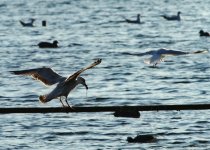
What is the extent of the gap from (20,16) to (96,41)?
1260 inches

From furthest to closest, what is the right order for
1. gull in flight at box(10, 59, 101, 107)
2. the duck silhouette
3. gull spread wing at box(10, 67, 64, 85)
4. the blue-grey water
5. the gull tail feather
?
the duck silhouette < the blue-grey water < gull spread wing at box(10, 67, 64, 85) < gull in flight at box(10, 59, 101, 107) < the gull tail feather

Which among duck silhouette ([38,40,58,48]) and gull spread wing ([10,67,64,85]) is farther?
duck silhouette ([38,40,58,48])

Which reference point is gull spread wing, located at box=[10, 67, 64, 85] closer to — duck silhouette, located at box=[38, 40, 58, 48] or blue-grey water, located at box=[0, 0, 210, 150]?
blue-grey water, located at box=[0, 0, 210, 150]

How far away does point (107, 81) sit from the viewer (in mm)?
45344

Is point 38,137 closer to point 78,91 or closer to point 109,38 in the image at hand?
point 78,91

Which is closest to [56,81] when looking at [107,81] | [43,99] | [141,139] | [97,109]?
[43,99]

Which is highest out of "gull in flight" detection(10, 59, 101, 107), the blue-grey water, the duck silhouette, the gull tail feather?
"gull in flight" detection(10, 59, 101, 107)

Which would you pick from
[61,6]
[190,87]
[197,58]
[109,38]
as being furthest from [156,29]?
[61,6]

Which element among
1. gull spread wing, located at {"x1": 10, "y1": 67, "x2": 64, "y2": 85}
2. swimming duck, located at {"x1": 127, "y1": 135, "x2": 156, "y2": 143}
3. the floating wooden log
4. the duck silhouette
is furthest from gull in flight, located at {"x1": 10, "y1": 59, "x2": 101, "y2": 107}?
the duck silhouette

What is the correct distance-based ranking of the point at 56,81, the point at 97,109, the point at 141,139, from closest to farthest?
the point at 97,109, the point at 56,81, the point at 141,139

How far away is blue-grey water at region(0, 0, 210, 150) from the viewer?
32.2 meters

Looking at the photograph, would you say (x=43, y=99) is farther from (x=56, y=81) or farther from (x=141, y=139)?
(x=141, y=139)

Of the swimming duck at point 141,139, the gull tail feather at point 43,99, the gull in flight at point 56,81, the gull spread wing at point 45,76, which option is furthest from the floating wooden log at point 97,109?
the swimming duck at point 141,139

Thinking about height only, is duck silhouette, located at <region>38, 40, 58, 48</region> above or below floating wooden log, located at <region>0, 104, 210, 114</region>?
below
